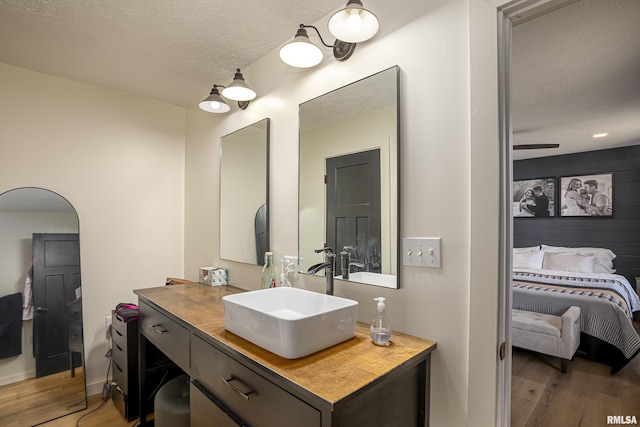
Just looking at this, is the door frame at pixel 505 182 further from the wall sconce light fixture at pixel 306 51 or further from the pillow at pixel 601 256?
the pillow at pixel 601 256

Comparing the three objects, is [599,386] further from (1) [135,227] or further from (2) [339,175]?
(1) [135,227]

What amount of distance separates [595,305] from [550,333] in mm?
584

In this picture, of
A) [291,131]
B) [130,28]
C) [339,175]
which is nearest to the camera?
[339,175]

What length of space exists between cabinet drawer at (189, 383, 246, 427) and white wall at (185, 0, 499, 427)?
2.11ft

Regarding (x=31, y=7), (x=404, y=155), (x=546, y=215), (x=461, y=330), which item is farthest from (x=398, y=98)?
(x=546, y=215)

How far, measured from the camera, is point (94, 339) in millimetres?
2445

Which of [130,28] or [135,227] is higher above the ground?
[130,28]

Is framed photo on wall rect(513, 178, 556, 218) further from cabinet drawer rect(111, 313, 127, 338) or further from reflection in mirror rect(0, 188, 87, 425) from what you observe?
reflection in mirror rect(0, 188, 87, 425)

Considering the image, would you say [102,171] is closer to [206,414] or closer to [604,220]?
[206,414]

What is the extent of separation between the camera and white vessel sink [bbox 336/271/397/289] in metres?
1.29

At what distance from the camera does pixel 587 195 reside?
4.46 meters

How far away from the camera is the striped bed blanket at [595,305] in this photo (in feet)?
9.09

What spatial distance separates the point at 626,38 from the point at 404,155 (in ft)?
5.66

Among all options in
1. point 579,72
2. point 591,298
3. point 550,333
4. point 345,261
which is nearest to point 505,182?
point 345,261
